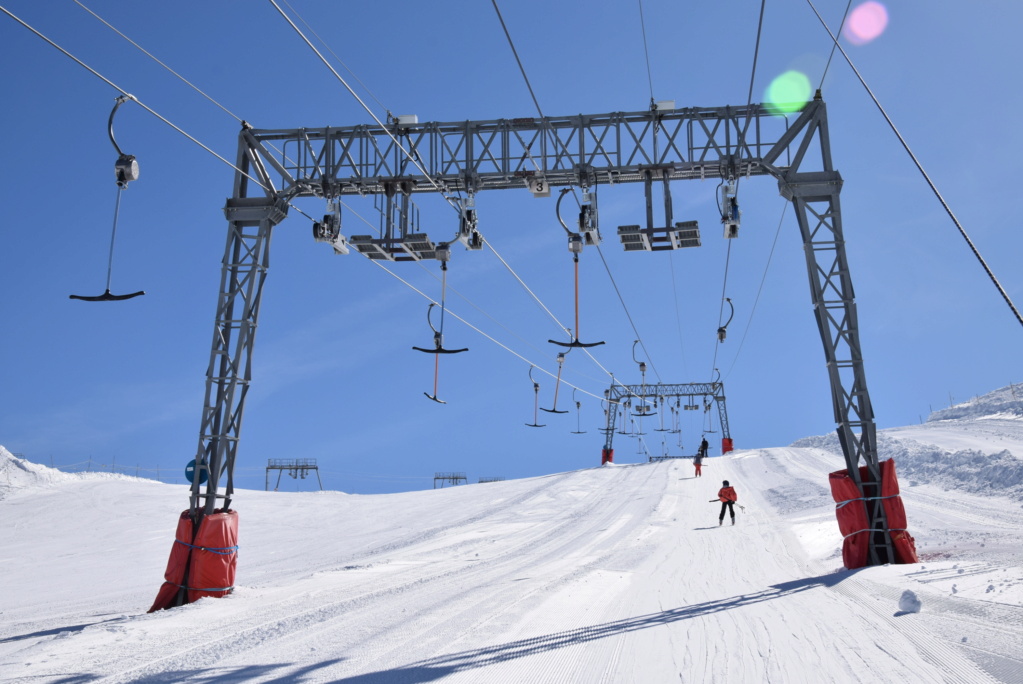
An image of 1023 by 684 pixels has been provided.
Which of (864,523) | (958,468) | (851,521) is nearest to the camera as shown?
(864,523)

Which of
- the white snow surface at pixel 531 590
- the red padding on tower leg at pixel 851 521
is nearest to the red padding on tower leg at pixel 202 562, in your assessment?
the white snow surface at pixel 531 590

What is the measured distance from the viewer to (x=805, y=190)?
15031mm

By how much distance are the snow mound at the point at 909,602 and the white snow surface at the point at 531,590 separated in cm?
3

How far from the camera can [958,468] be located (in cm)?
2600

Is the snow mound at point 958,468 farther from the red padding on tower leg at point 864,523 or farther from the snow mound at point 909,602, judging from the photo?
the snow mound at point 909,602

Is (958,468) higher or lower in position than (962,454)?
lower

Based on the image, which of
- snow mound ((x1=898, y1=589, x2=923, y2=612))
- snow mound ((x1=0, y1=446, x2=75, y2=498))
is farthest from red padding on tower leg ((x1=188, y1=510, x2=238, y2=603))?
snow mound ((x1=0, y1=446, x2=75, y2=498))

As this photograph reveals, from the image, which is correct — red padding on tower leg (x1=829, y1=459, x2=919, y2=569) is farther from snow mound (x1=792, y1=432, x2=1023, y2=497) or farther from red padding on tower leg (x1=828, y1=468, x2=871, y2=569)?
snow mound (x1=792, y1=432, x2=1023, y2=497)

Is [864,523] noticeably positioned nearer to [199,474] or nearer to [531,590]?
[531,590]

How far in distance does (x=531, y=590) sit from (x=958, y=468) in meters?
20.6

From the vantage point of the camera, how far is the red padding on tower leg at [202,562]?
42.8 ft

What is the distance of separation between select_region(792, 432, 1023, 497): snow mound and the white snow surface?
12cm

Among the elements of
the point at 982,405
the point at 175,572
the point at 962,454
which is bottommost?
the point at 175,572

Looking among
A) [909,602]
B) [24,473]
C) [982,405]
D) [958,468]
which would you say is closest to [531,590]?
[909,602]
